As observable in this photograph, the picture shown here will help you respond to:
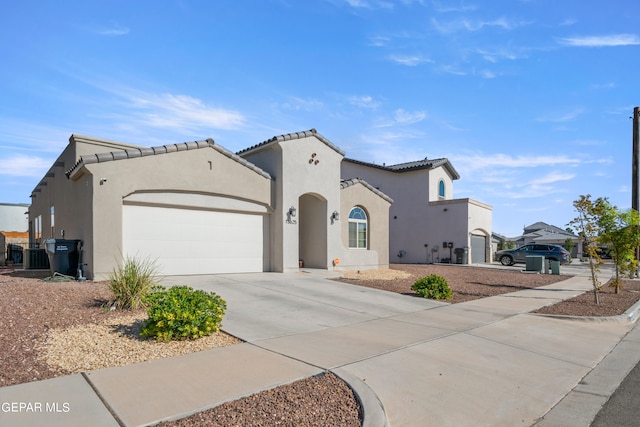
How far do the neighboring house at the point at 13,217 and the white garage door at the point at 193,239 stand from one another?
3055 centimetres

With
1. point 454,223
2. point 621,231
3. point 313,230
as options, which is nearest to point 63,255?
point 313,230

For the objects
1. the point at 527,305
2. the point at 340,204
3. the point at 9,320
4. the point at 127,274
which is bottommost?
the point at 527,305

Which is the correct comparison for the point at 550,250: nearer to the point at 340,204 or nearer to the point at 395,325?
the point at 340,204

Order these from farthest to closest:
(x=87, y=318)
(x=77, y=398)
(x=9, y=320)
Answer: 1. (x=87, y=318)
2. (x=9, y=320)
3. (x=77, y=398)

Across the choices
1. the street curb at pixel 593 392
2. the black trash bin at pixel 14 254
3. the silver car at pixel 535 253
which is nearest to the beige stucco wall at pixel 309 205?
the street curb at pixel 593 392

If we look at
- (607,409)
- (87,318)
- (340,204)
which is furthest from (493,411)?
(340,204)

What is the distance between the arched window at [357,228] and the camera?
1917 cm

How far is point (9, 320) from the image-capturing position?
6.58m

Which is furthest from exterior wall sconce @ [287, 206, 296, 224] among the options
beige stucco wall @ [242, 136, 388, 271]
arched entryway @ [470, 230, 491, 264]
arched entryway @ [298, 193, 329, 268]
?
arched entryway @ [470, 230, 491, 264]

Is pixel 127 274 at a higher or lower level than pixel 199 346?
higher

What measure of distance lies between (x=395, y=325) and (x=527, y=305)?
17.3 feet

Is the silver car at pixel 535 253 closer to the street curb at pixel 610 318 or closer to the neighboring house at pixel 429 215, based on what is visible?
the neighboring house at pixel 429 215

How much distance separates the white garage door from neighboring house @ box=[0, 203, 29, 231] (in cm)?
3055

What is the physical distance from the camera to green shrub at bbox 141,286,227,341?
20.5 feet
